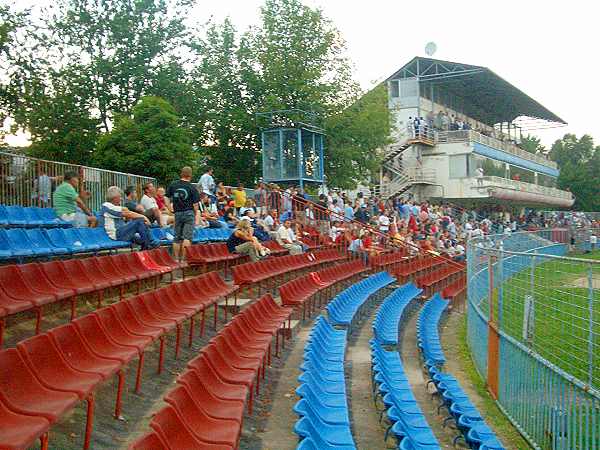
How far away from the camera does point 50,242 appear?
27.7 ft

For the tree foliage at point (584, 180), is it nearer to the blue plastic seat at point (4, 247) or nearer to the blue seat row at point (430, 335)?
the blue seat row at point (430, 335)

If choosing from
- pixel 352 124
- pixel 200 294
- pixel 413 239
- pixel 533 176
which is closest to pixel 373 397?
pixel 200 294

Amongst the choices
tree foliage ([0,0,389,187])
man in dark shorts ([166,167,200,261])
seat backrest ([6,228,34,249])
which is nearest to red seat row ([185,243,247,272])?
man in dark shorts ([166,167,200,261])

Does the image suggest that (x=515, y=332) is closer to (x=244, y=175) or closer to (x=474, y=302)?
(x=474, y=302)

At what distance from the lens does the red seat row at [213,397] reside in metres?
3.60

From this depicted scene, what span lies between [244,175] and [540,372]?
25.8 meters

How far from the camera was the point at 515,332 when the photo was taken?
814cm

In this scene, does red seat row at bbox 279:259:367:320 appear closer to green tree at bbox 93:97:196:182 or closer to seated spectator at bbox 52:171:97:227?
seated spectator at bbox 52:171:97:227

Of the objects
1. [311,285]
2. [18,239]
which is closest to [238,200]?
[311,285]

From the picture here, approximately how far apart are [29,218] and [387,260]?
10592 mm

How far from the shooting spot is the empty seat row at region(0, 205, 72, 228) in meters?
9.31

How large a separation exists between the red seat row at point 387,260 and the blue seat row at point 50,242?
8.98 metres

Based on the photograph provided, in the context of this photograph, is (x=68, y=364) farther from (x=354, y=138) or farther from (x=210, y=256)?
(x=354, y=138)

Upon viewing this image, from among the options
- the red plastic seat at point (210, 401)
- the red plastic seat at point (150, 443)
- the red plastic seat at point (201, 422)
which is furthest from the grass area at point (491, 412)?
the red plastic seat at point (150, 443)
